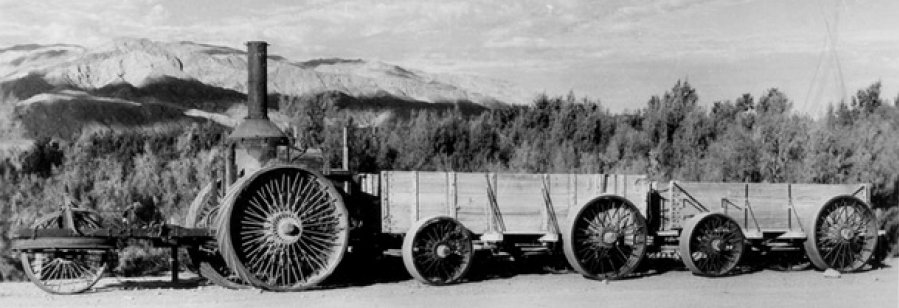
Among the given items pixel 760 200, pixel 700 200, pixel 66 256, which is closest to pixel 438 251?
pixel 700 200

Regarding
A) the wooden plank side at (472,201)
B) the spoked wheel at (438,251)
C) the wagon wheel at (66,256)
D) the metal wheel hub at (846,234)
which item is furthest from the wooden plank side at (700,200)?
the wagon wheel at (66,256)

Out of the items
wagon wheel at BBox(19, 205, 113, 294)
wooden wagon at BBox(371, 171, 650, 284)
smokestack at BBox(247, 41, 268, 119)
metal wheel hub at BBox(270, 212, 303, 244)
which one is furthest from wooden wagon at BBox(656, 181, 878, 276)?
wagon wheel at BBox(19, 205, 113, 294)

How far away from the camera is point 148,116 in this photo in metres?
56.7

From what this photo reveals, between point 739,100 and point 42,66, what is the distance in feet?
154

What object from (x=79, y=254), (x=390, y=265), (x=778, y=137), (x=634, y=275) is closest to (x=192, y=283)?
(x=79, y=254)

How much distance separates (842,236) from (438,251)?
24.6 ft

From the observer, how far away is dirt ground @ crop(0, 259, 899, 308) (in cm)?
1230

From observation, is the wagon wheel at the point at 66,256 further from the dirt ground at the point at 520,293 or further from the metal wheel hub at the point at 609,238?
the metal wheel hub at the point at 609,238

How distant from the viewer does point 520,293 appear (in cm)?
1340

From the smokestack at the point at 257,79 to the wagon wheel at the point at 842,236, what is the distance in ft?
31.9

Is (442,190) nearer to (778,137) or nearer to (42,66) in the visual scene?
(778,137)

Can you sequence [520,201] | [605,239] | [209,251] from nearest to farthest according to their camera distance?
1. [209,251]
2. [605,239]
3. [520,201]

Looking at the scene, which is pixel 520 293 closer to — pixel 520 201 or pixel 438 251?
pixel 438 251

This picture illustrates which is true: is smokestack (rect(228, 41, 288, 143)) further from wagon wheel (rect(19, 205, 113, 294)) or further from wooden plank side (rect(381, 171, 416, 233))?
wagon wheel (rect(19, 205, 113, 294))
